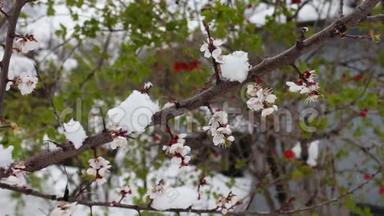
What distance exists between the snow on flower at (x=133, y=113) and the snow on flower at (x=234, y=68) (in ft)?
0.85

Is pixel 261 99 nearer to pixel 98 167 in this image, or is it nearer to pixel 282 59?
pixel 282 59

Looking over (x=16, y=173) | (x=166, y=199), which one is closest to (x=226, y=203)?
(x=166, y=199)

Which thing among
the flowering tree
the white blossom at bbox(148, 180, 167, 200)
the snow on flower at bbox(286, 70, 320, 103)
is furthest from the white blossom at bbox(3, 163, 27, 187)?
the snow on flower at bbox(286, 70, 320, 103)

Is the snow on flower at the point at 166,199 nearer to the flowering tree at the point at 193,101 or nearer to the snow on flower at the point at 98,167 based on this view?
the flowering tree at the point at 193,101

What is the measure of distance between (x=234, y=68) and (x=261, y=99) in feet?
0.38

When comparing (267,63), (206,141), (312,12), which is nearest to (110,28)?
(206,141)

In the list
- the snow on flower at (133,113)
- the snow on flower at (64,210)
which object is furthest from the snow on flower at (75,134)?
the snow on flower at (64,210)

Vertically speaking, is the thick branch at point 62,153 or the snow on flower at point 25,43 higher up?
the snow on flower at point 25,43

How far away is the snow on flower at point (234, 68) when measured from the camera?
55.4 inches

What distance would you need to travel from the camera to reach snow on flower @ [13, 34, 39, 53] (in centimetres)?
151

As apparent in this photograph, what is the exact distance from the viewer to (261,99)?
1.42m

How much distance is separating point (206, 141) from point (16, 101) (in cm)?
163

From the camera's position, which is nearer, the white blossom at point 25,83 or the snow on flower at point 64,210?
the white blossom at point 25,83

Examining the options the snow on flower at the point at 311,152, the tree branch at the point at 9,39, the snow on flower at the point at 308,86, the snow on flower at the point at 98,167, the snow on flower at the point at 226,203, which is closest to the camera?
the tree branch at the point at 9,39
